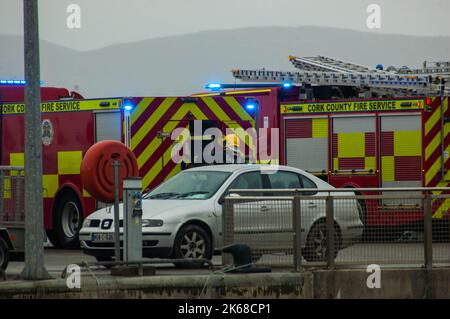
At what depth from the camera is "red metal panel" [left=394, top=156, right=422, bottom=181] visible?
1970 cm

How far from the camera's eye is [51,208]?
65.0 ft

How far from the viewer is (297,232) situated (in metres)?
13.2

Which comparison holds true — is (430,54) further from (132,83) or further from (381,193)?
(381,193)

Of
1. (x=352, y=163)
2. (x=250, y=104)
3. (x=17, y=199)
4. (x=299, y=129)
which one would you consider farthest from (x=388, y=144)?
(x=17, y=199)

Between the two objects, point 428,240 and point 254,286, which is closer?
point 254,286

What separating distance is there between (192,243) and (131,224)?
1.93m

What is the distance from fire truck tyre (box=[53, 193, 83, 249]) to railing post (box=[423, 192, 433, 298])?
297 inches

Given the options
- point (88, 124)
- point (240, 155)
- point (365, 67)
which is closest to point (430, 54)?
point (365, 67)

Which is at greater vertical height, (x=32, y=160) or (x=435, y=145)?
(x=435, y=145)

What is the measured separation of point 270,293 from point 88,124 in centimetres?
797

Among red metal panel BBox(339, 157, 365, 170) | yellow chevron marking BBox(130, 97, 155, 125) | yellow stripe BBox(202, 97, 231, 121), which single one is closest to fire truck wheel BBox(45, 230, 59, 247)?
yellow chevron marking BBox(130, 97, 155, 125)

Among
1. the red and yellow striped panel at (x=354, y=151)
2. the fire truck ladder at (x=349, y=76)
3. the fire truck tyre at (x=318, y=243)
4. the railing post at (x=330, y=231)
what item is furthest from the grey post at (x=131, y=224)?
the fire truck ladder at (x=349, y=76)

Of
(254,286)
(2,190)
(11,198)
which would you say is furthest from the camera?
(11,198)

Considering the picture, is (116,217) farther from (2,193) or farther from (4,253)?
(2,193)
